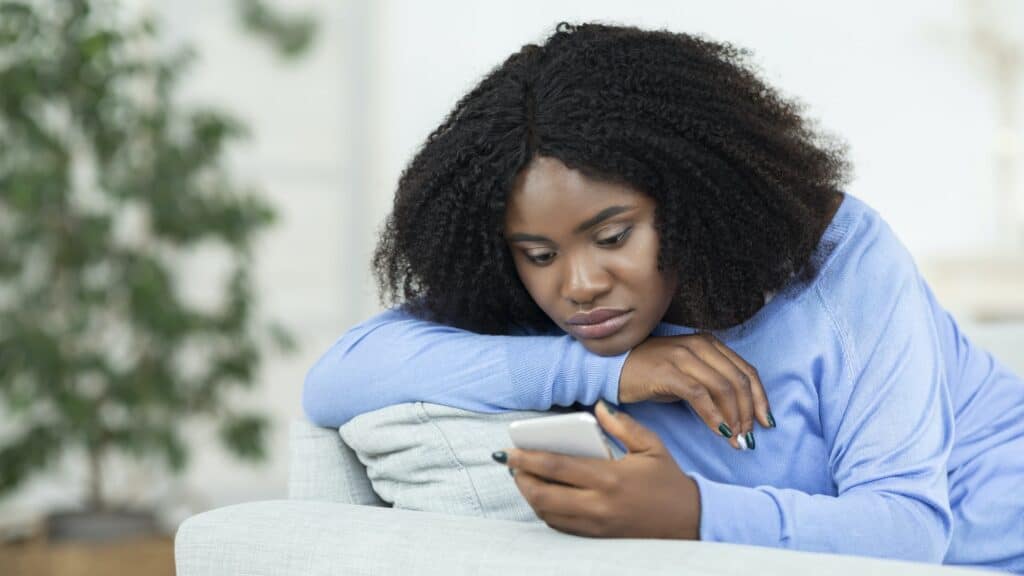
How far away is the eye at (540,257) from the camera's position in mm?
1248

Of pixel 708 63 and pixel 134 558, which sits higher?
pixel 708 63

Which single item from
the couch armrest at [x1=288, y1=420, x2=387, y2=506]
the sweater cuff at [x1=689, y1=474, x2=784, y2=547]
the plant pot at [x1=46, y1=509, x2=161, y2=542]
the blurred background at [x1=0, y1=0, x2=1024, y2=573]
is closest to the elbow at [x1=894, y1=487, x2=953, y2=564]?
the sweater cuff at [x1=689, y1=474, x2=784, y2=547]

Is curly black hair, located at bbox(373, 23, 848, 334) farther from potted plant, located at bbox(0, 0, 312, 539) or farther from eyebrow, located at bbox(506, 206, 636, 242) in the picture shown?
potted plant, located at bbox(0, 0, 312, 539)

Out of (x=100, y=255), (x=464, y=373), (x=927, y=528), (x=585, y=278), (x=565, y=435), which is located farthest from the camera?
(x=100, y=255)

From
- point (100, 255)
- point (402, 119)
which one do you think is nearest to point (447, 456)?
point (100, 255)

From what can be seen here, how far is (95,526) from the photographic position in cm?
323

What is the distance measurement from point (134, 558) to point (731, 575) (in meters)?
2.71

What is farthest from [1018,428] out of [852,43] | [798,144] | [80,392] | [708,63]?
[852,43]

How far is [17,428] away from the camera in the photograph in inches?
132

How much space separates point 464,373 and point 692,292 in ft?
0.85

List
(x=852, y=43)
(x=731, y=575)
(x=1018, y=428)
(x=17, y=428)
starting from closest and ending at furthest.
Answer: (x=731, y=575), (x=1018, y=428), (x=17, y=428), (x=852, y=43)

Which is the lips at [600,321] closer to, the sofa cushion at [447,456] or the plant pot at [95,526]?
the sofa cushion at [447,456]

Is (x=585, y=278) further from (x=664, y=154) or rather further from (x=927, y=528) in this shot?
(x=927, y=528)

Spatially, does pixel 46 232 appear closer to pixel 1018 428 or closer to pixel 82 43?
pixel 82 43
